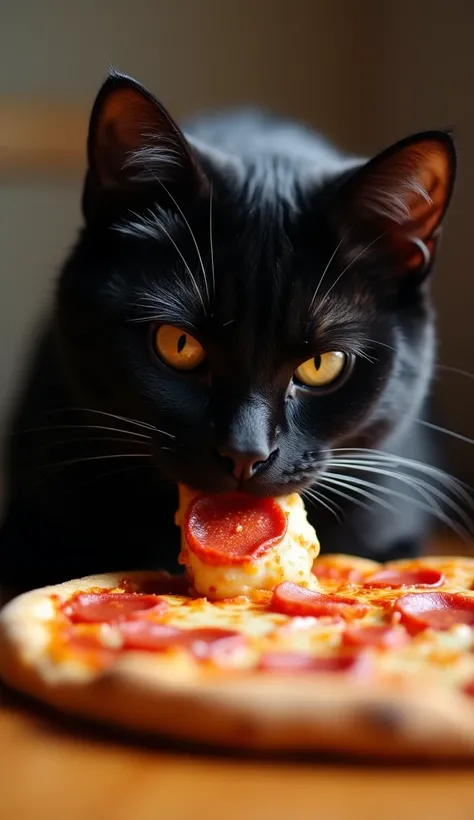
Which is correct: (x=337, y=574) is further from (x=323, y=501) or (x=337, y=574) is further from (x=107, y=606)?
(x=107, y=606)

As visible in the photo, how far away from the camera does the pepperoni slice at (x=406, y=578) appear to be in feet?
3.60

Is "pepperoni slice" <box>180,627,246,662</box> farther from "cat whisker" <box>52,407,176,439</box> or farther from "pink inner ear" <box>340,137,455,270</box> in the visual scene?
"pink inner ear" <box>340,137,455,270</box>

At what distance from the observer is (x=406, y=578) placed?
44.9 inches

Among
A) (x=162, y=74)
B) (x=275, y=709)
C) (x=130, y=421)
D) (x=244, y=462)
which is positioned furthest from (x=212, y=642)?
(x=162, y=74)

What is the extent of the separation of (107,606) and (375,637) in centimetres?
28

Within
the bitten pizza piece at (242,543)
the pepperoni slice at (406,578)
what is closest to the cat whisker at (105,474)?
the bitten pizza piece at (242,543)

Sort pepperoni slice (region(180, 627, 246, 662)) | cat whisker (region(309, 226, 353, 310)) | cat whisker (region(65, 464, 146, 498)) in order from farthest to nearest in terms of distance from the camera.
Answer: cat whisker (region(65, 464, 146, 498))
cat whisker (region(309, 226, 353, 310))
pepperoni slice (region(180, 627, 246, 662))

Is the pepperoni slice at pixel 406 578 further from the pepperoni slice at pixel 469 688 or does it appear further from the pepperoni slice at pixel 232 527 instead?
the pepperoni slice at pixel 469 688

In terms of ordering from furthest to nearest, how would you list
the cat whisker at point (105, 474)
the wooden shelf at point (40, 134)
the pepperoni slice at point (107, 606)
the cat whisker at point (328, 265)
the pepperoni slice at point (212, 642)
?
1. the wooden shelf at point (40, 134)
2. the cat whisker at point (105, 474)
3. the cat whisker at point (328, 265)
4. the pepperoni slice at point (107, 606)
5. the pepperoni slice at point (212, 642)

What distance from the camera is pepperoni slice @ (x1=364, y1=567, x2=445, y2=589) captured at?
1099mm

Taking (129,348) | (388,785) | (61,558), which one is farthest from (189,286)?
(388,785)

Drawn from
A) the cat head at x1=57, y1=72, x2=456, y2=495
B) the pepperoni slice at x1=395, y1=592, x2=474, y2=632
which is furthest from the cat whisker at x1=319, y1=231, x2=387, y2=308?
the pepperoni slice at x1=395, y1=592, x2=474, y2=632

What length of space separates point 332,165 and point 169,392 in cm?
54

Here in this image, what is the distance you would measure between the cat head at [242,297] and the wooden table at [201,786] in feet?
1.16
